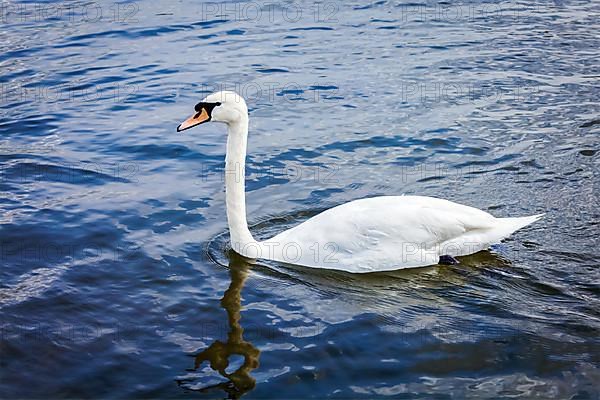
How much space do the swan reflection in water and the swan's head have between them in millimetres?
1406

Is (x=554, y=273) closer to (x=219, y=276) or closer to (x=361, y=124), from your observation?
(x=219, y=276)

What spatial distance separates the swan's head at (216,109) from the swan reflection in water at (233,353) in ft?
4.61

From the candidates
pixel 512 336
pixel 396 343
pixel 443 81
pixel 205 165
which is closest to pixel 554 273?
pixel 512 336

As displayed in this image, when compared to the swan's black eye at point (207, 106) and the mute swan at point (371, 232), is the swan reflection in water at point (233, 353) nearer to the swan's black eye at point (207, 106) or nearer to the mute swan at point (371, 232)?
the mute swan at point (371, 232)

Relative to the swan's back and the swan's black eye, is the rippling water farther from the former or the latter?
the swan's black eye

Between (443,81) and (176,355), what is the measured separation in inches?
323

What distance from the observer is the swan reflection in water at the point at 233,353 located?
6.04 meters

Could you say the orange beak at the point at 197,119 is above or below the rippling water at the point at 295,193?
above

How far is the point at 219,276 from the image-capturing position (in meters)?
7.93

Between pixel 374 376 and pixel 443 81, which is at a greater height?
pixel 443 81

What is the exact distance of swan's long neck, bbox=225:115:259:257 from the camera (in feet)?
26.7

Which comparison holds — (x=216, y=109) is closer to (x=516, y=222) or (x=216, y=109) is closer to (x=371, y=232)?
(x=371, y=232)

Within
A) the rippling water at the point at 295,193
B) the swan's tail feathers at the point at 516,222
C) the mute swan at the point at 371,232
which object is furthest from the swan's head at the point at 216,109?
the swan's tail feathers at the point at 516,222

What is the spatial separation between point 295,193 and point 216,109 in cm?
213
